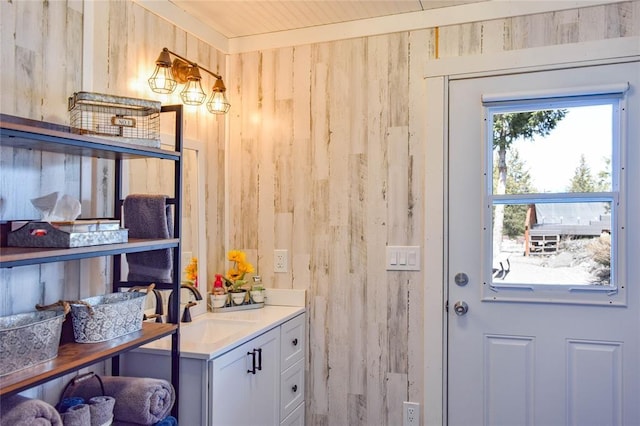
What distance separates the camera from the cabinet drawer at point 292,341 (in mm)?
2234

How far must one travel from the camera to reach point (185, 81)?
2.19 m

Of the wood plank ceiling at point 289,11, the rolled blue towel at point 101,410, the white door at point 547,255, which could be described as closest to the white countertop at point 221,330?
the rolled blue towel at point 101,410

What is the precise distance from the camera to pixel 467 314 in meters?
2.21

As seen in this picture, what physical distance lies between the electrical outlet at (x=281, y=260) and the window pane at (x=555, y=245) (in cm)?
106

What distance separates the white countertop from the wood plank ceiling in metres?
1.50

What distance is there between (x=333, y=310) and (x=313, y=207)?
552 mm

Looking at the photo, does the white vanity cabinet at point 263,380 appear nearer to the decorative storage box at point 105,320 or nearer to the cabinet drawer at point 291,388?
the cabinet drawer at point 291,388

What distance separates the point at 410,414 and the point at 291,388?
597mm

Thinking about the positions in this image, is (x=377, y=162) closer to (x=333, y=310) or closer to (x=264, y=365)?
(x=333, y=310)

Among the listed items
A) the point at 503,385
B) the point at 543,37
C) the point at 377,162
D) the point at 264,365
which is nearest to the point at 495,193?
the point at 377,162

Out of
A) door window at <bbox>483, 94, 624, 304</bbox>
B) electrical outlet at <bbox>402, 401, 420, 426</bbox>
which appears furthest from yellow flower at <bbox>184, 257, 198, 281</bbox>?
door window at <bbox>483, 94, 624, 304</bbox>

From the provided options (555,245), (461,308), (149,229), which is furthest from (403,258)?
(149,229)

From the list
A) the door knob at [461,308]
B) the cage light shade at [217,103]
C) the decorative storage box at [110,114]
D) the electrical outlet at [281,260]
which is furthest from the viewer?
the electrical outlet at [281,260]

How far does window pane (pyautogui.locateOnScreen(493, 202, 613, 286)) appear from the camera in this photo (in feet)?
6.68
